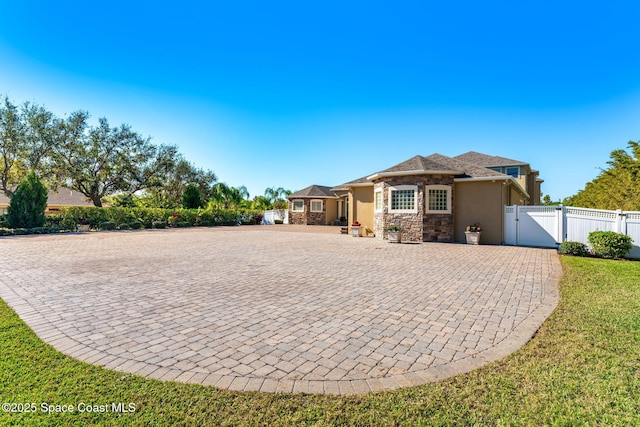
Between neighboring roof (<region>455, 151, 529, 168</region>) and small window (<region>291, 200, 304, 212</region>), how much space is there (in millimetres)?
17091

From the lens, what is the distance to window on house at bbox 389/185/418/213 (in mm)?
15552

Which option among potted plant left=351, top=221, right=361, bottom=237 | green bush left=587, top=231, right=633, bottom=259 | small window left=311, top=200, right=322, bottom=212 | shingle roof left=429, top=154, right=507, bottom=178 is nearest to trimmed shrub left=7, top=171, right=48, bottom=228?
potted plant left=351, top=221, right=361, bottom=237

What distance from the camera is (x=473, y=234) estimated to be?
47.5 feet

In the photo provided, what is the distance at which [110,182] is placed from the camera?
104ft

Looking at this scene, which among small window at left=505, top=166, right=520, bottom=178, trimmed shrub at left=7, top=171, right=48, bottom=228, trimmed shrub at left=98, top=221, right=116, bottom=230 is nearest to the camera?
trimmed shrub at left=7, top=171, right=48, bottom=228

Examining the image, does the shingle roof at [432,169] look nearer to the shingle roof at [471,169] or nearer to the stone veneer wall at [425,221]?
the shingle roof at [471,169]

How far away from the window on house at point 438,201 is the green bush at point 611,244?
5.92 meters

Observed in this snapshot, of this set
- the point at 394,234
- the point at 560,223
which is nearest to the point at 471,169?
the point at 560,223

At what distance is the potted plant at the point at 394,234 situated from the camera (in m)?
15.1

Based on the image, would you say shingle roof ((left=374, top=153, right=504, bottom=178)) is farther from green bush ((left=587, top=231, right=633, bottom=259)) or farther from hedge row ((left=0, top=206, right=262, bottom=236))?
hedge row ((left=0, top=206, right=262, bottom=236))

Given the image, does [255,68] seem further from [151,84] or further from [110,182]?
[110,182]

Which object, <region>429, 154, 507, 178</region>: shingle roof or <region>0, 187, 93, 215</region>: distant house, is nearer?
<region>429, 154, 507, 178</region>: shingle roof

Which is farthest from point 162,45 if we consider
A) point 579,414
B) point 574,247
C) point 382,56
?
point 574,247

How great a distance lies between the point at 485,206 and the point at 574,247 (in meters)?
4.28
